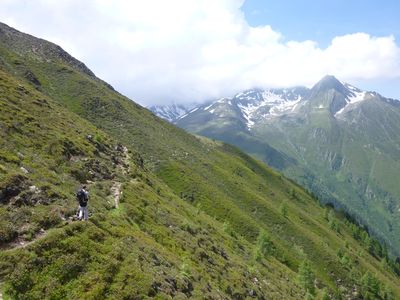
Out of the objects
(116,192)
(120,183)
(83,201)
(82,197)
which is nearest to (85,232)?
(83,201)

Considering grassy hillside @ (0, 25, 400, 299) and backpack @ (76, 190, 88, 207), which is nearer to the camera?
grassy hillside @ (0, 25, 400, 299)

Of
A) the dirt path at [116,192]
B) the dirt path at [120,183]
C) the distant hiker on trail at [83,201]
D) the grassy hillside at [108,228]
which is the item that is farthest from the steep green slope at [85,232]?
the distant hiker on trail at [83,201]

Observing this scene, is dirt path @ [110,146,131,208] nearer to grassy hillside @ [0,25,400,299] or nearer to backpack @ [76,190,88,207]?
grassy hillside @ [0,25,400,299]

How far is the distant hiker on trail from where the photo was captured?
1235 inches

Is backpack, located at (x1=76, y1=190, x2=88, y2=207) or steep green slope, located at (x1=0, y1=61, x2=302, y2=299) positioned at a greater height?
backpack, located at (x1=76, y1=190, x2=88, y2=207)

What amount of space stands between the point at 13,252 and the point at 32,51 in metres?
150

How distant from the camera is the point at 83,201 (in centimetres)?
3200

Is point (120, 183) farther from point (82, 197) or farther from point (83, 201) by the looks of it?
point (82, 197)

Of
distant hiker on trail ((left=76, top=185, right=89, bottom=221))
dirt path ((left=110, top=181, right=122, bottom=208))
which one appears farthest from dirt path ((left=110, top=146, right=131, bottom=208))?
distant hiker on trail ((left=76, top=185, right=89, bottom=221))

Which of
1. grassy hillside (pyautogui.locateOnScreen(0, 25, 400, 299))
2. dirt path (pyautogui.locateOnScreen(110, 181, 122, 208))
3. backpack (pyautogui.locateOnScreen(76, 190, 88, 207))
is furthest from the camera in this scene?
dirt path (pyautogui.locateOnScreen(110, 181, 122, 208))

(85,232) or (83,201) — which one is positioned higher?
(83,201)

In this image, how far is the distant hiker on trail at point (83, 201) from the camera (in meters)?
31.4

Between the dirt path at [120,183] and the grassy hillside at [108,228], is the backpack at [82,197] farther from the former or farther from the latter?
the dirt path at [120,183]

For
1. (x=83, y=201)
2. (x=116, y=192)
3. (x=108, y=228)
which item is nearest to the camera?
(x=83, y=201)
